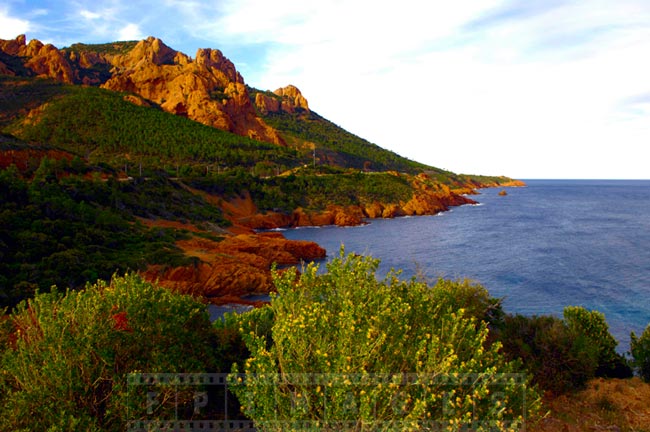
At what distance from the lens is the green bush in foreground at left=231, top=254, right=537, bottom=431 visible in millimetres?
7562

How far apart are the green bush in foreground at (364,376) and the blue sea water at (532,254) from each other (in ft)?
24.5

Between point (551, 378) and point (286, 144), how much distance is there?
492ft

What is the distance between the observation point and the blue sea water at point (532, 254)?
39.2 m

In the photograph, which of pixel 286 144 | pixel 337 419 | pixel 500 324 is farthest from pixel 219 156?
pixel 337 419

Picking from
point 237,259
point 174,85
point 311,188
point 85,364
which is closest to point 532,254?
point 237,259

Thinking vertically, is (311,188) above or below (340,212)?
above

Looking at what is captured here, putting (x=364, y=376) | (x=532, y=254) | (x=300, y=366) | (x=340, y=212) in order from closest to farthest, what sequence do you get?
(x=364, y=376) < (x=300, y=366) < (x=532, y=254) < (x=340, y=212)

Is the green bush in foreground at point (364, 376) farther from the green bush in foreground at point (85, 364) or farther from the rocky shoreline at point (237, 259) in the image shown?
the rocky shoreline at point (237, 259)

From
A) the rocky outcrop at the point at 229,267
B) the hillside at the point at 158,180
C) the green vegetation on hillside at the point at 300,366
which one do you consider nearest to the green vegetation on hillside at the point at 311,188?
the hillside at the point at 158,180

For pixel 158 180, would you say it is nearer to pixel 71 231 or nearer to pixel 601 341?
pixel 71 231

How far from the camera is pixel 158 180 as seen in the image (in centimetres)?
7450

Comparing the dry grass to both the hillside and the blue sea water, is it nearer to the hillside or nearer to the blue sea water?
→ the blue sea water

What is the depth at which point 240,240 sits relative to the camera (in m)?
53.2

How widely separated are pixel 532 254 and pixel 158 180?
6491cm
